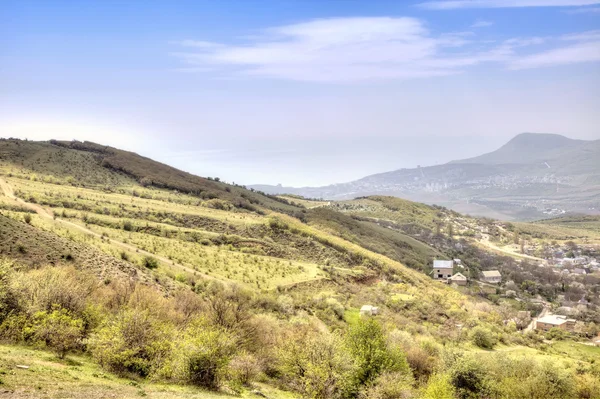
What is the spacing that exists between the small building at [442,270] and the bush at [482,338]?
42927mm

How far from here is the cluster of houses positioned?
77.7 m

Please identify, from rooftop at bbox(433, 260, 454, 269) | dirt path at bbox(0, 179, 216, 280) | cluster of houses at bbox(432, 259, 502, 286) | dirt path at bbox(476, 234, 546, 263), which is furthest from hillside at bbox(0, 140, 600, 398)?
dirt path at bbox(476, 234, 546, 263)

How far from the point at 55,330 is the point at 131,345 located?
13.0ft

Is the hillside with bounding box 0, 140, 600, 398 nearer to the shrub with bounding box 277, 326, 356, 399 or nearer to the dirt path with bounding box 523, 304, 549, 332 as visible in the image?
the shrub with bounding box 277, 326, 356, 399

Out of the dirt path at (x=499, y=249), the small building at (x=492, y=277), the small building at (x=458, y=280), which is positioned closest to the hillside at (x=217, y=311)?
the small building at (x=458, y=280)

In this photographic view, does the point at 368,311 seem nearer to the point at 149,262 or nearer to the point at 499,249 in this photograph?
the point at 149,262

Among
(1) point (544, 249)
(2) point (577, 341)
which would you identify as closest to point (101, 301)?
(2) point (577, 341)

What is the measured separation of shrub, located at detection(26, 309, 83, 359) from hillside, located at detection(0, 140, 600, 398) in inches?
3.7

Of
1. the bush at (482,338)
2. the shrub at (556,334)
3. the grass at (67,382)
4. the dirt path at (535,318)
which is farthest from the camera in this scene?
the dirt path at (535,318)

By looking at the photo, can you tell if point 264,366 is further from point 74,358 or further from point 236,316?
point 74,358

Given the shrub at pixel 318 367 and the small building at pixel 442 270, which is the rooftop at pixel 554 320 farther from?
the shrub at pixel 318 367

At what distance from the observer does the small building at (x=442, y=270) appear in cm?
8056

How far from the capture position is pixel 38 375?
18.3 metres

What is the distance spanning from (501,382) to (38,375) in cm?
2465
